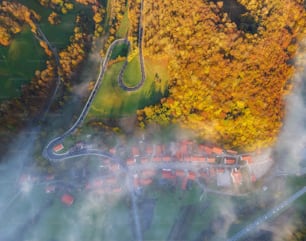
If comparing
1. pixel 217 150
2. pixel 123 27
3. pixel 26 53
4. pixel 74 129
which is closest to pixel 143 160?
pixel 217 150

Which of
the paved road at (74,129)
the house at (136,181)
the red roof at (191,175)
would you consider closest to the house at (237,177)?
the red roof at (191,175)

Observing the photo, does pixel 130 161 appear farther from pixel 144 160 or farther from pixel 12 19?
pixel 12 19

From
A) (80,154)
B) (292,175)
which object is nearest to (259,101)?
(292,175)

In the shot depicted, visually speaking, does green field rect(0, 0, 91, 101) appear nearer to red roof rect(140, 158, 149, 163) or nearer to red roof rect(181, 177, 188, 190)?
red roof rect(140, 158, 149, 163)

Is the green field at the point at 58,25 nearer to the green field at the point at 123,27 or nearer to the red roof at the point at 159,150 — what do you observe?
the green field at the point at 123,27

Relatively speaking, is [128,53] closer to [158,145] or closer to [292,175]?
[158,145]

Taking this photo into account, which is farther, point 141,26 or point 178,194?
point 141,26

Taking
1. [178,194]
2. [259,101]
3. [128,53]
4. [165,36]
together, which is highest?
[165,36]

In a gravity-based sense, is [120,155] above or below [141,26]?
below
